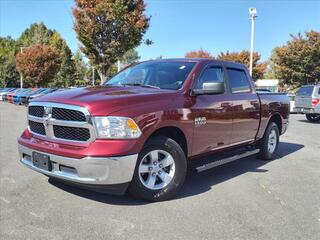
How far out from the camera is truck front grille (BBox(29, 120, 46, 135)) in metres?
4.99

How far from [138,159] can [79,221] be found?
0.97 meters

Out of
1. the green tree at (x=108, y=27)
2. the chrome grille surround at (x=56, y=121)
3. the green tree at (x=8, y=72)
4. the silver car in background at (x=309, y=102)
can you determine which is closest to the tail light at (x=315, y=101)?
the silver car in background at (x=309, y=102)

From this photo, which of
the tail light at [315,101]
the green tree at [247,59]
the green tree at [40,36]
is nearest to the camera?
the tail light at [315,101]

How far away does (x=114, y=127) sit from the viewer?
445 centimetres

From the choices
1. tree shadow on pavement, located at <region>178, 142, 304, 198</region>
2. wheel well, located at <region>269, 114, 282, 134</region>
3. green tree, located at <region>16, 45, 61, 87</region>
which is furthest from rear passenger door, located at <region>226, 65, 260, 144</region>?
green tree, located at <region>16, 45, 61, 87</region>

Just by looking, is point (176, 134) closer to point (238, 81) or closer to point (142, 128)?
point (142, 128)

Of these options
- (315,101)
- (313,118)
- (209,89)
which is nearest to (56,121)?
(209,89)

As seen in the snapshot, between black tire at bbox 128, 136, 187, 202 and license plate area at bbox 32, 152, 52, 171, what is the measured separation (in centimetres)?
100

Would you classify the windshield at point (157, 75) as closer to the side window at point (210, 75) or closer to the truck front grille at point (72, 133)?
the side window at point (210, 75)

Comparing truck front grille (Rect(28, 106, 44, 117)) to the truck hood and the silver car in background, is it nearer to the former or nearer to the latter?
the truck hood

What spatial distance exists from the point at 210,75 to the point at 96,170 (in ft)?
8.44

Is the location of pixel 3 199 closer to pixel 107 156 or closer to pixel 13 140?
pixel 107 156

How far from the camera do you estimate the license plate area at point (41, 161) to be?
4.70 meters

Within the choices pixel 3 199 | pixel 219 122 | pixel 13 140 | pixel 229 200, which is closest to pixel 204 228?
pixel 229 200
